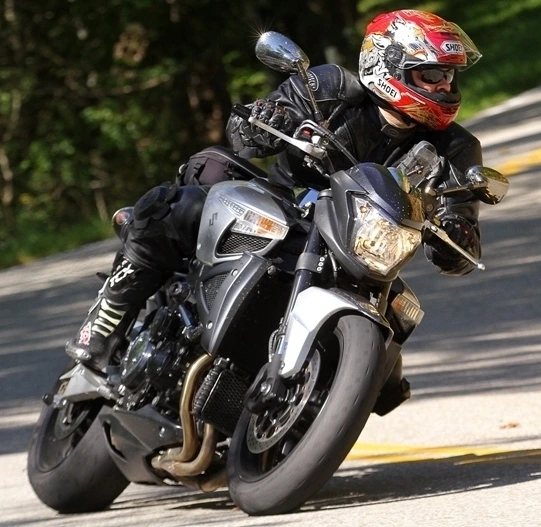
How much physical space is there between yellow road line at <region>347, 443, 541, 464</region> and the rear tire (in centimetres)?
105

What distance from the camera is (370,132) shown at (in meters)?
5.21

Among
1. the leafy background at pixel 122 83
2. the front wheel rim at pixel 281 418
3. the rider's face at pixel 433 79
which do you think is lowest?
the leafy background at pixel 122 83

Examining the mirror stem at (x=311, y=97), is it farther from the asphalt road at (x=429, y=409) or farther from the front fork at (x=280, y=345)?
the asphalt road at (x=429, y=409)

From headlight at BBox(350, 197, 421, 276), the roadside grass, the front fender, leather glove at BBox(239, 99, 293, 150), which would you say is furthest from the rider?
the roadside grass

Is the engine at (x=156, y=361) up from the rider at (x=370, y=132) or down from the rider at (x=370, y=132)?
down

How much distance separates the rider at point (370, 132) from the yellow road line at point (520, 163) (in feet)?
28.4

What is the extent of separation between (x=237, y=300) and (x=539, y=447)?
59.1 inches

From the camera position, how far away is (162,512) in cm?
541

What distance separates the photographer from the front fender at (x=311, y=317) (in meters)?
4.55

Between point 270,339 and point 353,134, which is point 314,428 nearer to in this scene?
point 270,339

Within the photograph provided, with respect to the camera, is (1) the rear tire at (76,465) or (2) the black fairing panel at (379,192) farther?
(1) the rear tire at (76,465)

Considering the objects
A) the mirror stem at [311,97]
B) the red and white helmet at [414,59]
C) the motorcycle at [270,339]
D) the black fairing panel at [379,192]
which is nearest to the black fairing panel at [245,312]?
the motorcycle at [270,339]

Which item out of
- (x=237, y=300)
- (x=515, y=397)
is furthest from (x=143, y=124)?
(x=237, y=300)

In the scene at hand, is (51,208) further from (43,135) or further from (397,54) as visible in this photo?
(397,54)
